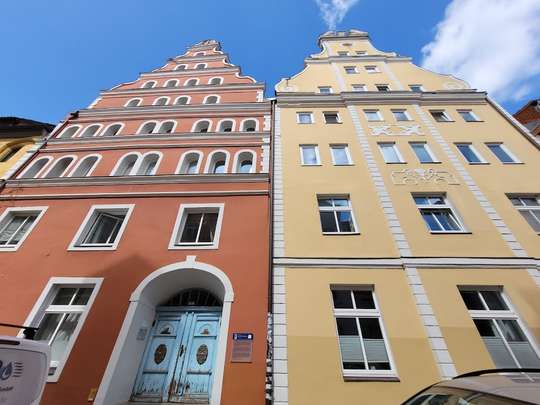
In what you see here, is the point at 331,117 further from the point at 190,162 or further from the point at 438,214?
the point at 190,162

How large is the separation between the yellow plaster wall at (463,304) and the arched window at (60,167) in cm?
1597

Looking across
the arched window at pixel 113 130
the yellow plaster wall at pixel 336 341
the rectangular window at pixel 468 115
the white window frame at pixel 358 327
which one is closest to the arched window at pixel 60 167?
the arched window at pixel 113 130

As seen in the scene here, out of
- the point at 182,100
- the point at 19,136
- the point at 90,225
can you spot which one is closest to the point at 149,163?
the point at 90,225

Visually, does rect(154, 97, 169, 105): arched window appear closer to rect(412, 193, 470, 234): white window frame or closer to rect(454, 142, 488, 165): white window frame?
rect(412, 193, 470, 234): white window frame

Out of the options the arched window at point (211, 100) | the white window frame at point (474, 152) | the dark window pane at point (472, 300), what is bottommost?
the dark window pane at point (472, 300)

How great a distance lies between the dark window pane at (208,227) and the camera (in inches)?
378

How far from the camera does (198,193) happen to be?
10547 millimetres

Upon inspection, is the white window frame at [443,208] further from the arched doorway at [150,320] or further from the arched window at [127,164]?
the arched window at [127,164]

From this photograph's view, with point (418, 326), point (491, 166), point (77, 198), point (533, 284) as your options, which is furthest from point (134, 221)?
point (491, 166)

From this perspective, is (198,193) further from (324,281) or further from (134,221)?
(324,281)

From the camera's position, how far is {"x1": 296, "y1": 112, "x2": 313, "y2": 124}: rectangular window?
541 inches

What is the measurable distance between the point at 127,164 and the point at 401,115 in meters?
14.5

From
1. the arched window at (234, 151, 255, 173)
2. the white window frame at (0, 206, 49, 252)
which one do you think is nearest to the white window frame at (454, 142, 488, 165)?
the arched window at (234, 151, 255, 173)

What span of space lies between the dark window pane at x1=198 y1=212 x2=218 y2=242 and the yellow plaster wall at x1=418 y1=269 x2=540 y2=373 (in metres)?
7.13
